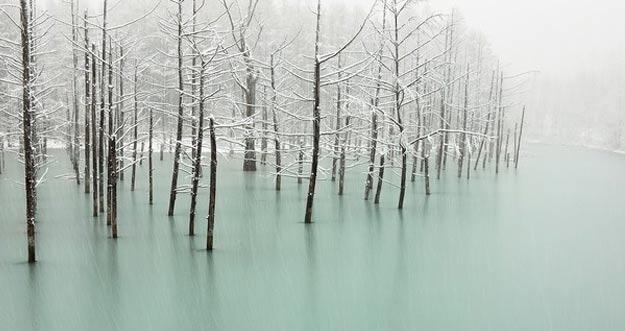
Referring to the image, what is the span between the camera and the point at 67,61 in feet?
191

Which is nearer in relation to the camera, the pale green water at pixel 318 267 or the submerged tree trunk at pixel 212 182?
the pale green water at pixel 318 267

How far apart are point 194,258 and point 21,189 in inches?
744

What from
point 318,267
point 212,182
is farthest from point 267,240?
point 212,182

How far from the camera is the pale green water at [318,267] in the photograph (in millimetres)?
14297

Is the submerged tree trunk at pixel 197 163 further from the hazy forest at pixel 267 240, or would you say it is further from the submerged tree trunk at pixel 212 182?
the submerged tree trunk at pixel 212 182

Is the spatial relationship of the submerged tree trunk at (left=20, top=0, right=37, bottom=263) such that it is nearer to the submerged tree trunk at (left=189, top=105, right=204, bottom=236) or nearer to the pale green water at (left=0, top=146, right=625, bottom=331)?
the pale green water at (left=0, top=146, right=625, bottom=331)

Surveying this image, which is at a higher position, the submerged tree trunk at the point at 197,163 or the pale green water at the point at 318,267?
the submerged tree trunk at the point at 197,163

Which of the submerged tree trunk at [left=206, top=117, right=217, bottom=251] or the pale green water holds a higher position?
the submerged tree trunk at [left=206, top=117, right=217, bottom=251]

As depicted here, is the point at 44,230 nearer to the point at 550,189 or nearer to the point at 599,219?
the point at 599,219

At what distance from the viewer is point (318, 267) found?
1912 centimetres

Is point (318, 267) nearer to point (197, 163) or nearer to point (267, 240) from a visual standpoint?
point (267, 240)

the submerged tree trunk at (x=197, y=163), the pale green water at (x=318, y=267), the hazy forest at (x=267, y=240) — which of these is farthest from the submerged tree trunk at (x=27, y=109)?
the submerged tree trunk at (x=197, y=163)

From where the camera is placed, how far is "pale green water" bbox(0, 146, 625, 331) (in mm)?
14297

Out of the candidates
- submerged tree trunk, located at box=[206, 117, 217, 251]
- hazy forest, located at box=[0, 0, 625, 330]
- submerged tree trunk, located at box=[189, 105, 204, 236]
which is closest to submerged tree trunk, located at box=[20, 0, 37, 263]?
hazy forest, located at box=[0, 0, 625, 330]
